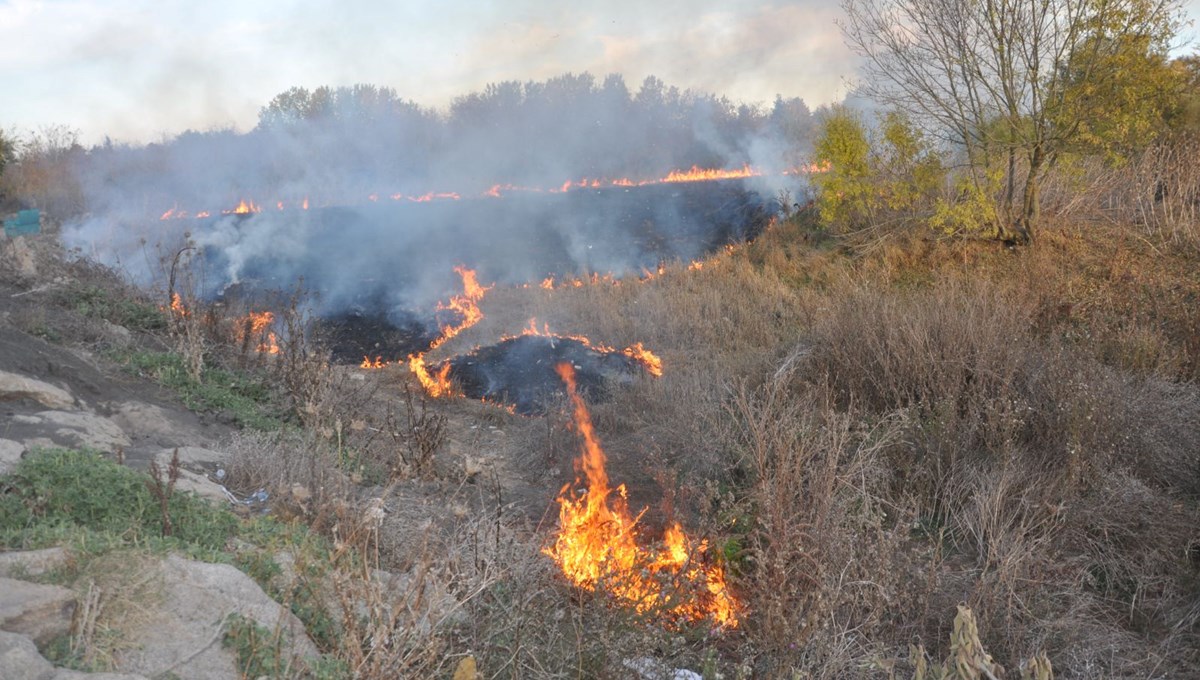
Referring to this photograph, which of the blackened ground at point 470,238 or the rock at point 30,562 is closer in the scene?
the rock at point 30,562

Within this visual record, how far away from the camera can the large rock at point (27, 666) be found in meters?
1.97

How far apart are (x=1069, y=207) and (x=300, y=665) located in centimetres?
1243

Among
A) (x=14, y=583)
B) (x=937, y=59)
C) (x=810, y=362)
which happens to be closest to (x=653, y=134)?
(x=937, y=59)

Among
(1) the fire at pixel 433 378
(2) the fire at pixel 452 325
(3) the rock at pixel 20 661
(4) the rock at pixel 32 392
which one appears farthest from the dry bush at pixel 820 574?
(2) the fire at pixel 452 325

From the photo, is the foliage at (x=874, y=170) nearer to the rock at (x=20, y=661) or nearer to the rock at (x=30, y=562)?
the rock at (x=30, y=562)

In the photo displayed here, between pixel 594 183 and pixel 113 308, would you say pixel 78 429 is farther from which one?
pixel 594 183

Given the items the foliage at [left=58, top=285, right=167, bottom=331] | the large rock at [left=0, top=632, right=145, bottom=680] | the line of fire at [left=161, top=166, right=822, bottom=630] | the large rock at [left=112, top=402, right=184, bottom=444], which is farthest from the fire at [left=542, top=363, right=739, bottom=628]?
the foliage at [left=58, top=285, right=167, bottom=331]

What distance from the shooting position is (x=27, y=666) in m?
2.01

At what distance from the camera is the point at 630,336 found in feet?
35.5

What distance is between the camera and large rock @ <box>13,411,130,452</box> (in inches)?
185

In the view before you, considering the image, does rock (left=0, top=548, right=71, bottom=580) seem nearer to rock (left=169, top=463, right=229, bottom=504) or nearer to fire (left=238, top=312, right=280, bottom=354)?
rock (left=169, top=463, right=229, bottom=504)

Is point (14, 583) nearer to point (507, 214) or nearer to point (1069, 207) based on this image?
point (1069, 207)

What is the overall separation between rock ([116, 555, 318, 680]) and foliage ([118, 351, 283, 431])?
11.8 ft

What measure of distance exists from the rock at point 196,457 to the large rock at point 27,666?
2736 mm
